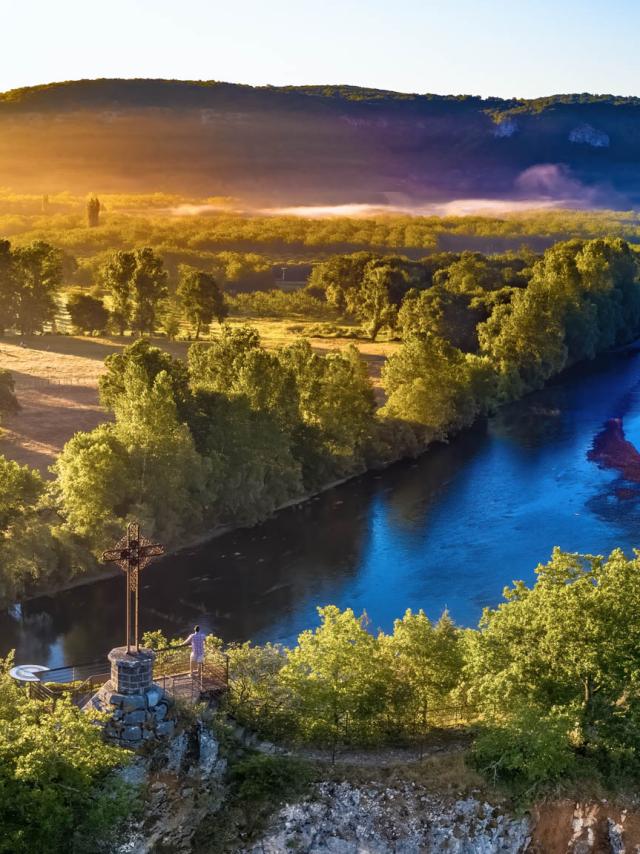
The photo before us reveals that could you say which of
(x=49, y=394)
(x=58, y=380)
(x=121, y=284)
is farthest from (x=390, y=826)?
(x=121, y=284)

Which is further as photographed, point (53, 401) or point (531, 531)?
point (53, 401)

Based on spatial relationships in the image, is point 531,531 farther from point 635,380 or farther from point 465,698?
point 635,380

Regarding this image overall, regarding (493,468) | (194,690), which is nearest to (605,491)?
(493,468)

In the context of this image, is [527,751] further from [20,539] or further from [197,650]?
[20,539]

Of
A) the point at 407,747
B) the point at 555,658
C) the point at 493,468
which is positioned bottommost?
the point at 493,468

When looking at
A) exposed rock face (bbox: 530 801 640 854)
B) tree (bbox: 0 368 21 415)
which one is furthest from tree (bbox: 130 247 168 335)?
exposed rock face (bbox: 530 801 640 854)

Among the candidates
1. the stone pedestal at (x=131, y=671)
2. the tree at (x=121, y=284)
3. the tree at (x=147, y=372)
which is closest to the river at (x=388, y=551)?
the tree at (x=147, y=372)

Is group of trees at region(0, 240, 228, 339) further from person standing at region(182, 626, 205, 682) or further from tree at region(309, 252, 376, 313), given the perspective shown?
person standing at region(182, 626, 205, 682)
